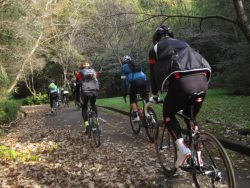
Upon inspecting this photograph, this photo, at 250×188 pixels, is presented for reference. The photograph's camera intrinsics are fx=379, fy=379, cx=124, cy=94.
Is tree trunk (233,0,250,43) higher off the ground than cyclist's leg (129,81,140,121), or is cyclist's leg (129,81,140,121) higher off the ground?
tree trunk (233,0,250,43)

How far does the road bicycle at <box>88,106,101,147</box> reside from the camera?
30.6 ft

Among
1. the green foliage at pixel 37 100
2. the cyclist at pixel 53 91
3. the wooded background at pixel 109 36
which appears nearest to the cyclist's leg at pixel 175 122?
the wooded background at pixel 109 36

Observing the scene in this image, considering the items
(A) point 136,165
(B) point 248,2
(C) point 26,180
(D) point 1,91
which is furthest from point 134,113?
(B) point 248,2

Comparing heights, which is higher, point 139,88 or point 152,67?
point 152,67

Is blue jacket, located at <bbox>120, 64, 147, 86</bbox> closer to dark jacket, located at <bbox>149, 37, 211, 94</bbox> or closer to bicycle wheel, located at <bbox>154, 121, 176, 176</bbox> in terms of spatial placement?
bicycle wheel, located at <bbox>154, 121, 176, 176</bbox>

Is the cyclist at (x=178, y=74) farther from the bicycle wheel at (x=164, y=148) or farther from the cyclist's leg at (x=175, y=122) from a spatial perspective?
the bicycle wheel at (x=164, y=148)

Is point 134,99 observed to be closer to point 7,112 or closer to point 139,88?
point 139,88

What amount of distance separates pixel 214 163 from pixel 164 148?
1.84m

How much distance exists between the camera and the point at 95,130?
30.9 ft

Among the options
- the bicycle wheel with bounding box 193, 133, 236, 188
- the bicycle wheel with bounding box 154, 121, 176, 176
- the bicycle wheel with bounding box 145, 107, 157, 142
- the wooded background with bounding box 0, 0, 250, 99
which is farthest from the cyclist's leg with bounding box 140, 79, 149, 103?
the bicycle wheel with bounding box 193, 133, 236, 188

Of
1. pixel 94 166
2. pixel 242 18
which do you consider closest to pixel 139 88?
pixel 94 166

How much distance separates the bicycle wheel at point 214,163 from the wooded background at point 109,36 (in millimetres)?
3335

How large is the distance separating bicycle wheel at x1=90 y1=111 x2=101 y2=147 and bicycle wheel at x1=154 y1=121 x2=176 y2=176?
3.06 meters

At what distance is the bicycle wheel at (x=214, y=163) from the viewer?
4383mm
